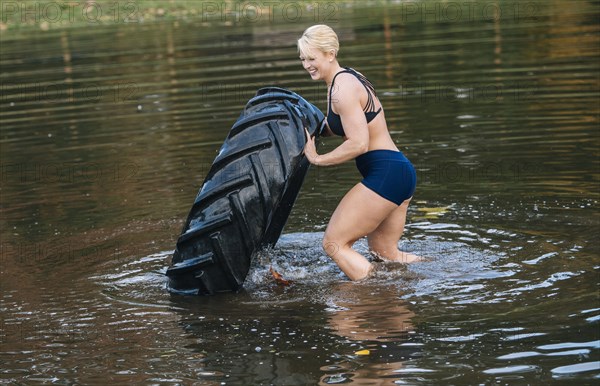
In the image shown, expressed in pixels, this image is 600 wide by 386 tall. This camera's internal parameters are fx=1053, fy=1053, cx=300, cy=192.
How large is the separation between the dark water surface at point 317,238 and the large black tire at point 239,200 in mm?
230

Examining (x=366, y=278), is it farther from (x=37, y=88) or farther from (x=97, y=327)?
(x=37, y=88)

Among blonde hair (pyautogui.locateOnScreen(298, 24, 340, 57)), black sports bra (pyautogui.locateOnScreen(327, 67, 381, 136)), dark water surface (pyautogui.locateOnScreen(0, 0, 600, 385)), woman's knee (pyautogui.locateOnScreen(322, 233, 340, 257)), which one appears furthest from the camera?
woman's knee (pyautogui.locateOnScreen(322, 233, 340, 257))

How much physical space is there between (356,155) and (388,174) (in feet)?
0.99

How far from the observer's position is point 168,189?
1118 cm

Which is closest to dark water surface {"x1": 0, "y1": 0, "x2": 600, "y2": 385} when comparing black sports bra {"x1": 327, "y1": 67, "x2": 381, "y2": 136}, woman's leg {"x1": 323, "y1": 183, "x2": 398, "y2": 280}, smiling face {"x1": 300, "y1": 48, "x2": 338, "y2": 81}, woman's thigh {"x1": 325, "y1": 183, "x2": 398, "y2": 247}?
woman's leg {"x1": 323, "y1": 183, "x2": 398, "y2": 280}

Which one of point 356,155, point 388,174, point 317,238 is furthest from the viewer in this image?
point 317,238

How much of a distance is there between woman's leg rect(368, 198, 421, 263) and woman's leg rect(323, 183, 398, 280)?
0.15m

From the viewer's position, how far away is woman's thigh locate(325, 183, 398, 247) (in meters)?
7.55

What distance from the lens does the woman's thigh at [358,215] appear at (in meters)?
7.55

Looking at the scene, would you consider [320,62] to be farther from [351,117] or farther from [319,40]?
[351,117]

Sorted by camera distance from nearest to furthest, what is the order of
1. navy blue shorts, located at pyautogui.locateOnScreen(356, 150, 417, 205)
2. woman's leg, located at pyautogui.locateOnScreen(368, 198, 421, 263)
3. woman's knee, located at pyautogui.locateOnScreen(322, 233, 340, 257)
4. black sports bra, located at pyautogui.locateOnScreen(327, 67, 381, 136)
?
black sports bra, located at pyautogui.locateOnScreen(327, 67, 381, 136)
navy blue shorts, located at pyautogui.locateOnScreen(356, 150, 417, 205)
woman's knee, located at pyautogui.locateOnScreen(322, 233, 340, 257)
woman's leg, located at pyautogui.locateOnScreen(368, 198, 421, 263)

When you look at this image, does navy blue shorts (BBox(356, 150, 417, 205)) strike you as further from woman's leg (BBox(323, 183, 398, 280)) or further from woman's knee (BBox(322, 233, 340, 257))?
woman's knee (BBox(322, 233, 340, 257))

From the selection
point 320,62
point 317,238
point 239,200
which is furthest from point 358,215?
point 317,238

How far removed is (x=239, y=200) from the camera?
7.56m
